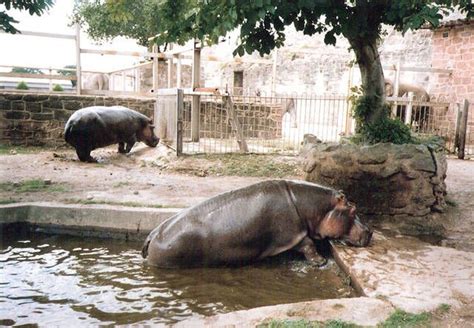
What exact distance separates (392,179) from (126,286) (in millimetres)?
3493

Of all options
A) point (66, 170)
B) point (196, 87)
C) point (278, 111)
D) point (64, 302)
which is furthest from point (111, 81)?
point (64, 302)

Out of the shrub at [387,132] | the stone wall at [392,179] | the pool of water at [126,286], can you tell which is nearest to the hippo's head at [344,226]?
the pool of water at [126,286]

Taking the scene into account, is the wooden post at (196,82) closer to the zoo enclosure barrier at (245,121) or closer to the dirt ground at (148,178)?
the zoo enclosure barrier at (245,121)

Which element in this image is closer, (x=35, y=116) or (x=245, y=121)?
(x=35, y=116)

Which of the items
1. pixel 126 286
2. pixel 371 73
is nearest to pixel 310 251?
pixel 126 286

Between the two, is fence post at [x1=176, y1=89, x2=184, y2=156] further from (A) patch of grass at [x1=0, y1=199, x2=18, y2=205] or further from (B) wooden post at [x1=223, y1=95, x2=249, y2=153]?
(A) patch of grass at [x1=0, y1=199, x2=18, y2=205]

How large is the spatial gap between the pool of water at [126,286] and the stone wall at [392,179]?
153 cm

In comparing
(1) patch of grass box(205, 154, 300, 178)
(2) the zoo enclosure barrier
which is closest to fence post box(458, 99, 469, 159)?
(2) the zoo enclosure barrier

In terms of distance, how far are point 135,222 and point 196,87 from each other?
5675mm

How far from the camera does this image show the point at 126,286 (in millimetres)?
4023

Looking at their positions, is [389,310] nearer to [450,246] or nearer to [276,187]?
[276,187]

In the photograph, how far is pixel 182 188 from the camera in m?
7.16

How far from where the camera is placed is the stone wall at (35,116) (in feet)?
36.7

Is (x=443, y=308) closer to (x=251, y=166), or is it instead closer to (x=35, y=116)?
(x=251, y=166)
